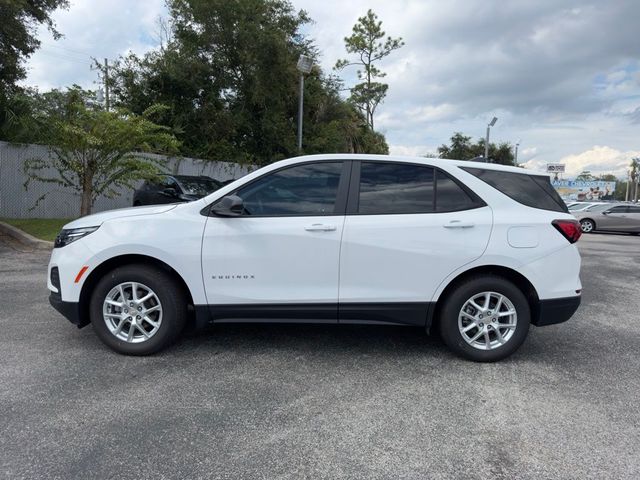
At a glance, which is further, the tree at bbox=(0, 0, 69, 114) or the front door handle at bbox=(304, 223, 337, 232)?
the tree at bbox=(0, 0, 69, 114)

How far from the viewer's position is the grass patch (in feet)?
35.1

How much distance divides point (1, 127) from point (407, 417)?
14.1 metres

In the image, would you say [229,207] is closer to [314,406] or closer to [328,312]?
[328,312]

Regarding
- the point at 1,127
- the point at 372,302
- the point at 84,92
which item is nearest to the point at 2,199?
the point at 1,127

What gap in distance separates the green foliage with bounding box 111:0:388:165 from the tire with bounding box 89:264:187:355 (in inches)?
638

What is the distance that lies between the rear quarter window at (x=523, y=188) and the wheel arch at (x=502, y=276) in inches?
24.3

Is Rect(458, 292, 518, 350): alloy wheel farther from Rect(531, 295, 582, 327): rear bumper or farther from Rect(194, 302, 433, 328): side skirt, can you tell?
Rect(194, 302, 433, 328): side skirt

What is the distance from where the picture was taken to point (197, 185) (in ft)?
40.2

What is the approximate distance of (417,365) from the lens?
4.10 m

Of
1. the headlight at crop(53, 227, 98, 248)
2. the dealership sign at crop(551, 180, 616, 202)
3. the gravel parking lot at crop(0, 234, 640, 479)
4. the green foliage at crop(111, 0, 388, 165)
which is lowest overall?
the gravel parking lot at crop(0, 234, 640, 479)

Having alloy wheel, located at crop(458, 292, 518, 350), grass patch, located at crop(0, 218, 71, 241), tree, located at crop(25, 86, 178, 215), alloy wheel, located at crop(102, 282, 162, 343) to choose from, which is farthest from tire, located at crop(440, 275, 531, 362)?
grass patch, located at crop(0, 218, 71, 241)

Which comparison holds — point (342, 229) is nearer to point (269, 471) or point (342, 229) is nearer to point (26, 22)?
point (269, 471)

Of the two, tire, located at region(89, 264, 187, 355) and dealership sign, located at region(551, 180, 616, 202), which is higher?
dealership sign, located at region(551, 180, 616, 202)

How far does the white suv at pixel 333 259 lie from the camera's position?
3.99 m
